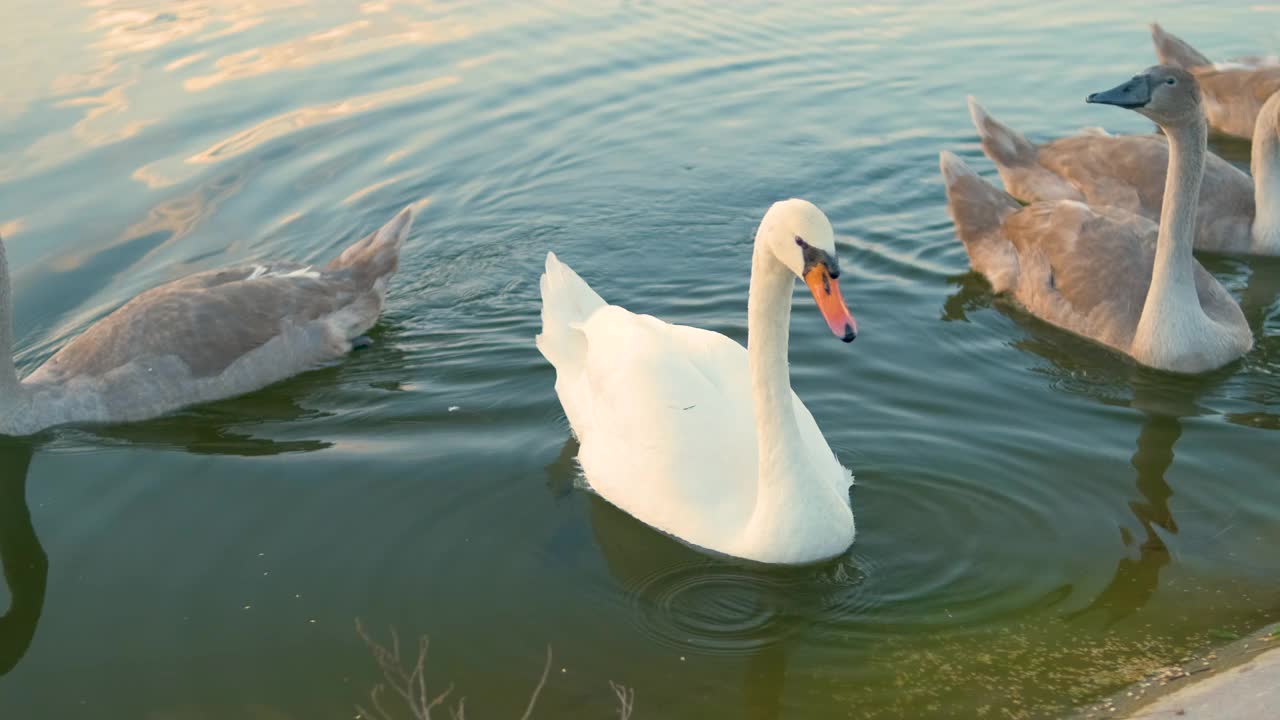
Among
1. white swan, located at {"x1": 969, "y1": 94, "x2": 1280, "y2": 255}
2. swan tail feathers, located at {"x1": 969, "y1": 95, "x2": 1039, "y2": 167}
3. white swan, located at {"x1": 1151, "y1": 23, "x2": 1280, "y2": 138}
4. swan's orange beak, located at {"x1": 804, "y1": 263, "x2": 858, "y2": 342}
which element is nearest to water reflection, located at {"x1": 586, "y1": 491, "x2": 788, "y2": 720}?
swan's orange beak, located at {"x1": 804, "y1": 263, "x2": 858, "y2": 342}

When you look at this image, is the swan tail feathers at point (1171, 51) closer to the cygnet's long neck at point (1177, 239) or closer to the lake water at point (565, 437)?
the lake water at point (565, 437)

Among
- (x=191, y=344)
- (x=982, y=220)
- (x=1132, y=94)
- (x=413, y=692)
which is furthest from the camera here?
(x=982, y=220)

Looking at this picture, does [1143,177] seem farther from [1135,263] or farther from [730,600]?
[730,600]

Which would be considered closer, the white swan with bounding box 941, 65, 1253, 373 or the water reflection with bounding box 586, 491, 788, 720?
the water reflection with bounding box 586, 491, 788, 720

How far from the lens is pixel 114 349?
844 cm

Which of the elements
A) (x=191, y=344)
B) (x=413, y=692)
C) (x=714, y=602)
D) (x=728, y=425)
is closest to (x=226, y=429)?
(x=191, y=344)

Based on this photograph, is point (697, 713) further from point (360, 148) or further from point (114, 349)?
point (360, 148)

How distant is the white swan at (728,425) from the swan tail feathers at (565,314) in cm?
31

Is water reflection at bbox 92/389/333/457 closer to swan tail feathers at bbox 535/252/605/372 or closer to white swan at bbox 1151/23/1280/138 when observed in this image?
swan tail feathers at bbox 535/252/605/372

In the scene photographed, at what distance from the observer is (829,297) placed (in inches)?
203

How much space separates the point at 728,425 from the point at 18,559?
3.90 meters

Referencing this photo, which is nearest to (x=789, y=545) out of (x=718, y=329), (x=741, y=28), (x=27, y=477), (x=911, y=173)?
(x=718, y=329)

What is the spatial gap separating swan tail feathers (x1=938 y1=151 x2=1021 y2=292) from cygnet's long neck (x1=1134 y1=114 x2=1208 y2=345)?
1.42 meters

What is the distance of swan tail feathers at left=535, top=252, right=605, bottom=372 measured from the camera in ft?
25.2
